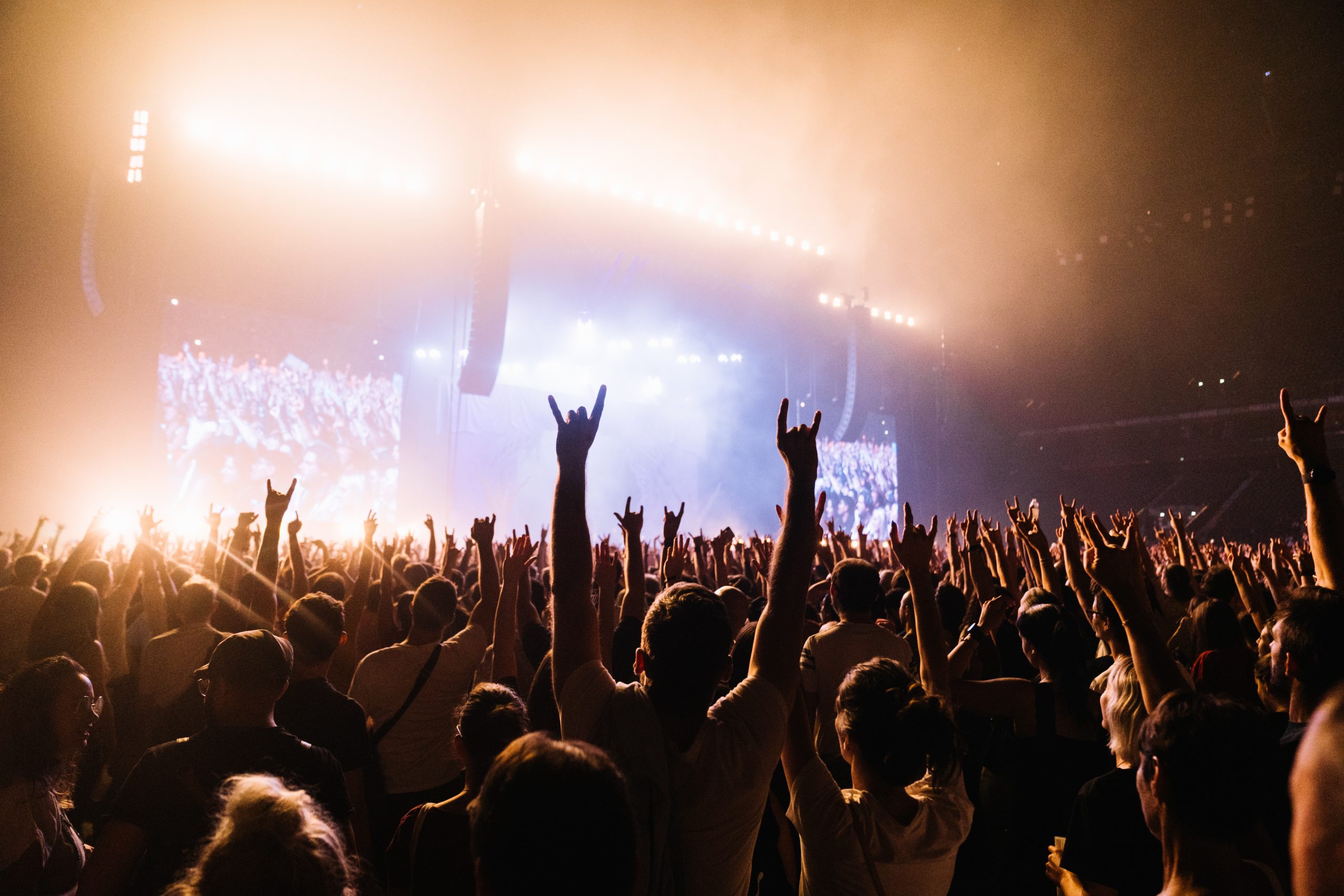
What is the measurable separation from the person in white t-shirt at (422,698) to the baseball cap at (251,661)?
3.42 ft

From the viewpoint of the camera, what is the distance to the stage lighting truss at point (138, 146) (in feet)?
39.0

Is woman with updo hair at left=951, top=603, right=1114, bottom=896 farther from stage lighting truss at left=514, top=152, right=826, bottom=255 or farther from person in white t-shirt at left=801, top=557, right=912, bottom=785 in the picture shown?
stage lighting truss at left=514, top=152, right=826, bottom=255

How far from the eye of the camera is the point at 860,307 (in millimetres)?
21781

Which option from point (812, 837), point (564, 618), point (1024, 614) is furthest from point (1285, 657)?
point (564, 618)

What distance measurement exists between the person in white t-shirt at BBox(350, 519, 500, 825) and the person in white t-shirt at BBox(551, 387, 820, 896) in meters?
1.61

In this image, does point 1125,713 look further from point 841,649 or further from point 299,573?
point 299,573

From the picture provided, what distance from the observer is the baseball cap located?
6.22 ft

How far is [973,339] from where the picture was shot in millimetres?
23203

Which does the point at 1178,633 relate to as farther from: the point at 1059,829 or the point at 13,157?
the point at 13,157

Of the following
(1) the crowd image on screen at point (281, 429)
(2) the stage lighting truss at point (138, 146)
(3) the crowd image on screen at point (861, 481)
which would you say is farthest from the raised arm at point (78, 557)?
(3) the crowd image on screen at point (861, 481)

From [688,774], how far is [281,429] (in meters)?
15.8

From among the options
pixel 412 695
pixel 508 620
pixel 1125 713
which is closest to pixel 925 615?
pixel 1125 713

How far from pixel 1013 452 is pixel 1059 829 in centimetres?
2211

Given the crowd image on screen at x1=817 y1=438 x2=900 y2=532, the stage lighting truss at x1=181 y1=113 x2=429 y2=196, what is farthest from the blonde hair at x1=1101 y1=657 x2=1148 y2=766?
the crowd image on screen at x1=817 y1=438 x2=900 y2=532
